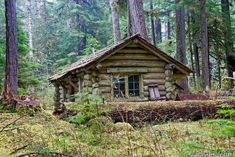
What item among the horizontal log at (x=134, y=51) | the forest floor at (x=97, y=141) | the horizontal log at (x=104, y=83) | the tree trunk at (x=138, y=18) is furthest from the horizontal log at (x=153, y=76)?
the forest floor at (x=97, y=141)

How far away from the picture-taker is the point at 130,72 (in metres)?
15.9

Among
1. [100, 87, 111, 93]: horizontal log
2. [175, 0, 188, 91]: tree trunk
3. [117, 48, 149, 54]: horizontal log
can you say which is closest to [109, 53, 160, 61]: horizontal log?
[117, 48, 149, 54]: horizontal log

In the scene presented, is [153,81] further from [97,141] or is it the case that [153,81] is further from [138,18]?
[97,141]

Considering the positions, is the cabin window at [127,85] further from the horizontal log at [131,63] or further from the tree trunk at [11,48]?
the tree trunk at [11,48]

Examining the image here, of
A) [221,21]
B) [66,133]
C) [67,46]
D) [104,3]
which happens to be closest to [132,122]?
[66,133]

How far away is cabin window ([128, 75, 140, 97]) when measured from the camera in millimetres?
15945

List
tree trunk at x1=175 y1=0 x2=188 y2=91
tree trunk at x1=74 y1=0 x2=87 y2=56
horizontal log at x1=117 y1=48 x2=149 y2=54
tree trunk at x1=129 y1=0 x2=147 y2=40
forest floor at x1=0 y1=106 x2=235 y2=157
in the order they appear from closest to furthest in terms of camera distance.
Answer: forest floor at x1=0 y1=106 x2=235 y2=157
horizontal log at x1=117 y1=48 x2=149 y2=54
tree trunk at x1=129 y1=0 x2=147 y2=40
tree trunk at x1=175 y1=0 x2=188 y2=91
tree trunk at x1=74 y1=0 x2=87 y2=56

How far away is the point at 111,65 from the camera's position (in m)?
15.6

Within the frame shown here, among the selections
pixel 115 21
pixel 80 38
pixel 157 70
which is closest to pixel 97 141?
pixel 157 70

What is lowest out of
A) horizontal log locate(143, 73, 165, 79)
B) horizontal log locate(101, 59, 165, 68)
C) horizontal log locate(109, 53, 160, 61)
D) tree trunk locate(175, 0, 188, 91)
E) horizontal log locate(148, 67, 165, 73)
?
horizontal log locate(143, 73, 165, 79)

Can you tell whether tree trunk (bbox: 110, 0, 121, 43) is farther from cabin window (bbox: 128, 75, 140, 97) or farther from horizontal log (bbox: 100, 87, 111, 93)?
horizontal log (bbox: 100, 87, 111, 93)

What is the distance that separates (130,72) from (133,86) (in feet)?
2.00

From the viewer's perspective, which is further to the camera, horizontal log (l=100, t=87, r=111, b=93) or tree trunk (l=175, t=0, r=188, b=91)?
tree trunk (l=175, t=0, r=188, b=91)

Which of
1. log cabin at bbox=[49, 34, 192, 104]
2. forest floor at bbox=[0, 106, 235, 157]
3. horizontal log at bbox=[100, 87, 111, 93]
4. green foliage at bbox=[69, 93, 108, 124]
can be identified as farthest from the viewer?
horizontal log at bbox=[100, 87, 111, 93]
